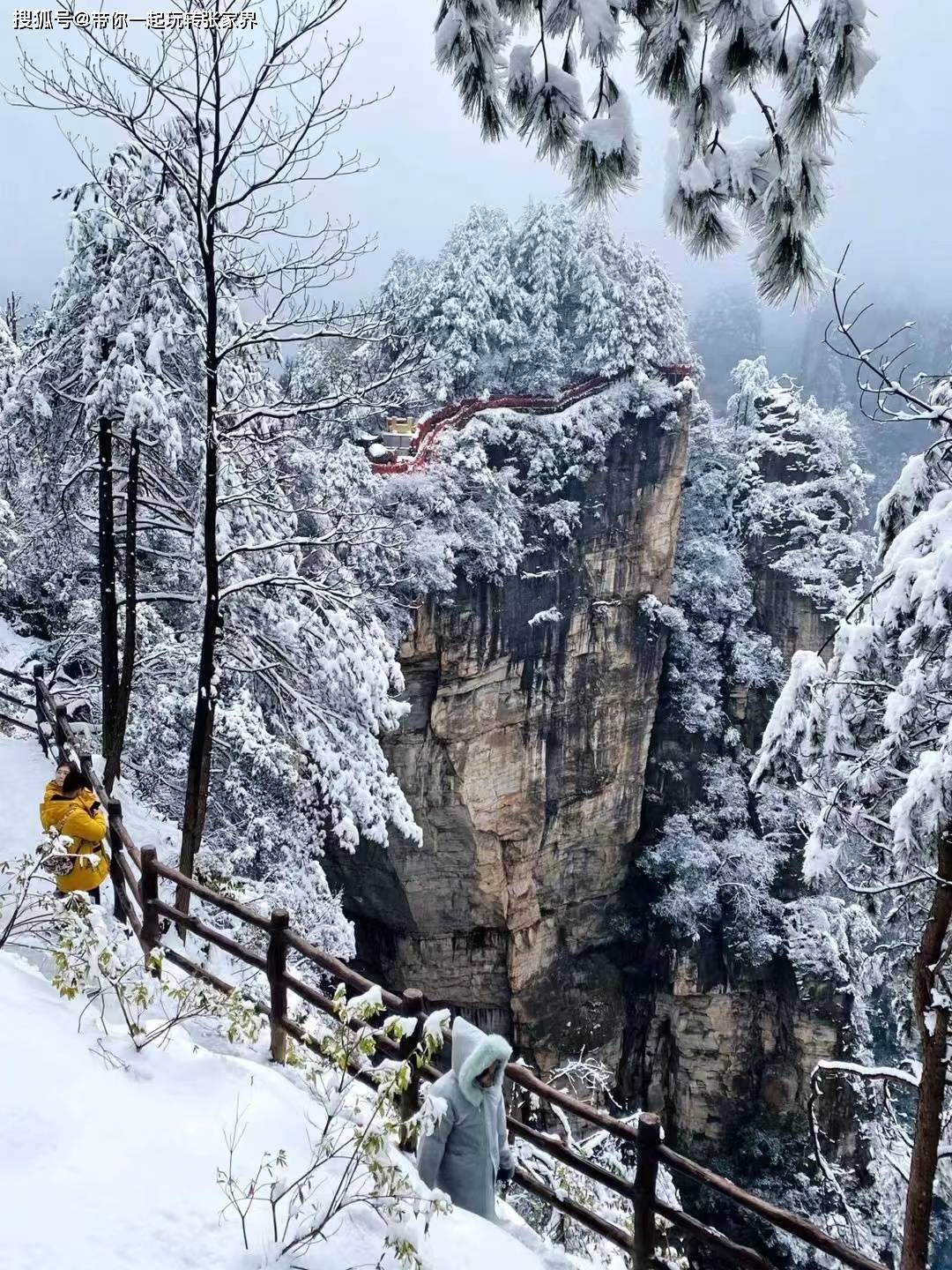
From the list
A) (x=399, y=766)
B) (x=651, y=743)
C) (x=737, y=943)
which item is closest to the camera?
(x=399, y=766)

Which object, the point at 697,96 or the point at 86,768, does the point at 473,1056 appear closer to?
the point at 697,96

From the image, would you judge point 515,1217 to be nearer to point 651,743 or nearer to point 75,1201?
point 75,1201

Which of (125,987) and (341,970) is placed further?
(341,970)

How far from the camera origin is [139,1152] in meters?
2.85

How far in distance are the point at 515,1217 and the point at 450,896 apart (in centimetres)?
1423

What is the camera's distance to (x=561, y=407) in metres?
18.2

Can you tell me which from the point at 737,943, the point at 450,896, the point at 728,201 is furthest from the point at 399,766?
the point at 728,201

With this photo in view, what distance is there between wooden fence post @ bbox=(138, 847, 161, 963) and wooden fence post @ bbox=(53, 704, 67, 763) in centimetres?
310

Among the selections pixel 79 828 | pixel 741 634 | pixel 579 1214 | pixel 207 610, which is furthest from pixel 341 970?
pixel 741 634

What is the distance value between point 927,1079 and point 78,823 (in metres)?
4.84

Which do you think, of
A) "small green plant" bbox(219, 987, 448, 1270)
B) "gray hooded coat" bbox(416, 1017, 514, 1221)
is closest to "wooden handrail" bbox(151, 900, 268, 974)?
"small green plant" bbox(219, 987, 448, 1270)

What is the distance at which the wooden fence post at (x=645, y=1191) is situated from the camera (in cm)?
331

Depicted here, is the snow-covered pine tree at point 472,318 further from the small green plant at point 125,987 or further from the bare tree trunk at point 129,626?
the small green plant at point 125,987

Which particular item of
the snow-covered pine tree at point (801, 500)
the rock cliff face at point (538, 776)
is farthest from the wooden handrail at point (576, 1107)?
the snow-covered pine tree at point (801, 500)
